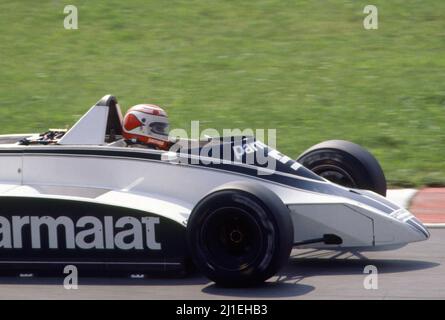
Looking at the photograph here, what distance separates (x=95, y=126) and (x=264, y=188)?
5.65ft

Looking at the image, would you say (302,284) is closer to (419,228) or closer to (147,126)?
(419,228)

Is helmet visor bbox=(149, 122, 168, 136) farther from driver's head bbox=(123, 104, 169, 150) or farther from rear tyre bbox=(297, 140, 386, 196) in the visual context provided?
rear tyre bbox=(297, 140, 386, 196)

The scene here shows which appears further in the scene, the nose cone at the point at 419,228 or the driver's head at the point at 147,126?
the driver's head at the point at 147,126

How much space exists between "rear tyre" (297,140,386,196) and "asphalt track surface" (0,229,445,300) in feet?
2.48

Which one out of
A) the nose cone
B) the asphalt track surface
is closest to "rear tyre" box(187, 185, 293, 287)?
the asphalt track surface

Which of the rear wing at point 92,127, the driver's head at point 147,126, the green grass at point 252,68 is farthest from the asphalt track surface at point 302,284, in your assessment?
the green grass at point 252,68

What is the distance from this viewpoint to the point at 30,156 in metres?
7.62

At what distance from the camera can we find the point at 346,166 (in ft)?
27.3

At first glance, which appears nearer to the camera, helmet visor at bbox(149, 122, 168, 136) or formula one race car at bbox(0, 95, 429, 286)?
formula one race car at bbox(0, 95, 429, 286)

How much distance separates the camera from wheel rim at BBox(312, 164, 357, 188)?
8.30 m

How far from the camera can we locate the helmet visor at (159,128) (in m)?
8.01

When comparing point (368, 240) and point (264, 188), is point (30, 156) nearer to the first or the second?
point (264, 188)

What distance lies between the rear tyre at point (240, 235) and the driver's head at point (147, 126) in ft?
4.32

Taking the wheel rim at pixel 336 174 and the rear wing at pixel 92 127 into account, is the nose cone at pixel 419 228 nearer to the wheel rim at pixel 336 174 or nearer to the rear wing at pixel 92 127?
the wheel rim at pixel 336 174
